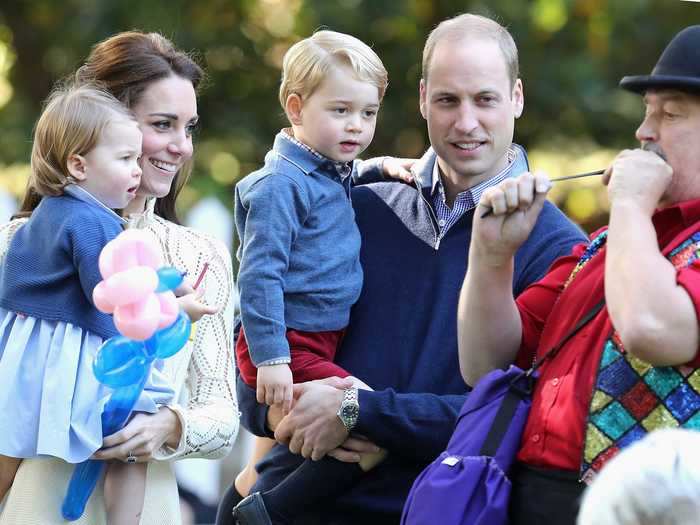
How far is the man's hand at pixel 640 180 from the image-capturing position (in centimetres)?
285

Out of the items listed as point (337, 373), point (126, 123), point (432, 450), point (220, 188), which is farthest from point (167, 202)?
point (220, 188)

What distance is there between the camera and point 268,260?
139 inches

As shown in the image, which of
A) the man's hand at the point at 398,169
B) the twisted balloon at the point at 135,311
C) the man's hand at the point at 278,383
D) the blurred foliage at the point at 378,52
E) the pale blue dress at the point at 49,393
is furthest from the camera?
the blurred foliage at the point at 378,52

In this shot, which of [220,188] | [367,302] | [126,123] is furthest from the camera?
[220,188]

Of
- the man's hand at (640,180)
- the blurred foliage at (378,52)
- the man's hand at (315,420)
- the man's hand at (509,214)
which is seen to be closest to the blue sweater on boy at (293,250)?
the man's hand at (315,420)

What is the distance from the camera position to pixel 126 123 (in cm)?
348

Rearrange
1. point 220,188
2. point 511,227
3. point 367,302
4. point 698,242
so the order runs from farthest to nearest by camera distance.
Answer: point 220,188, point 367,302, point 511,227, point 698,242

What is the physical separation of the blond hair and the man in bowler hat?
0.68m

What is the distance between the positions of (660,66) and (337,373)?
44.5 inches

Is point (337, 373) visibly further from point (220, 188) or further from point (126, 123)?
point (220, 188)

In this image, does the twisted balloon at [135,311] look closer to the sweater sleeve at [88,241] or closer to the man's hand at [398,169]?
the sweater sleeve at [88,241]

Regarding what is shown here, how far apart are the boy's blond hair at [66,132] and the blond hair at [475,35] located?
2.70ft

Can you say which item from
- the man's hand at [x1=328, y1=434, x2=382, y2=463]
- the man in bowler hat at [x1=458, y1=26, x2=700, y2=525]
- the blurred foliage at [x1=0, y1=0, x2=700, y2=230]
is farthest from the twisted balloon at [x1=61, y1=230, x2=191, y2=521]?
the blurred foliage at [x1=0, y1=0, x2=700, y2=230]

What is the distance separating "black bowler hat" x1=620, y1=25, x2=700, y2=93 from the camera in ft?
9.56
